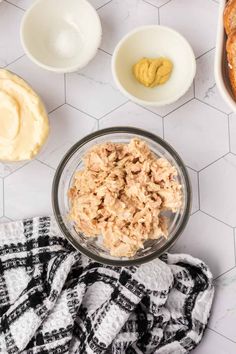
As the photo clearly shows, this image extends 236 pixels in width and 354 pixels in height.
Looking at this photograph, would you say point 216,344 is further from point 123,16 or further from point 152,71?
point 123,16

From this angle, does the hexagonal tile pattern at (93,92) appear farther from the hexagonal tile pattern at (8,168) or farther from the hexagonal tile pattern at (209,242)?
the hexagonal tile pattern at (209,242)

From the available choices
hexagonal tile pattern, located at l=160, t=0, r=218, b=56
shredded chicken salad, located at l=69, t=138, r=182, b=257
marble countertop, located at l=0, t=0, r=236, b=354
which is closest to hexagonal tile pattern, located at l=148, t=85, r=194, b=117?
marble countertop, located at l=0, t=0, r=236, b=354

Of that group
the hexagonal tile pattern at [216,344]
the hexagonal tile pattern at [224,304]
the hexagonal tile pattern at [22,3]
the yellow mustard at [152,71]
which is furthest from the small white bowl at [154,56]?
the hexagonal tile pattern at [216,344]

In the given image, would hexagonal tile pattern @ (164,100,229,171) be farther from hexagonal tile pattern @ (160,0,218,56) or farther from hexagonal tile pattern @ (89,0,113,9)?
hexagonal tile pattern @ (89,0,113,9)

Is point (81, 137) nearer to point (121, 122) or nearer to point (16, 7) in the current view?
point (121, 122)

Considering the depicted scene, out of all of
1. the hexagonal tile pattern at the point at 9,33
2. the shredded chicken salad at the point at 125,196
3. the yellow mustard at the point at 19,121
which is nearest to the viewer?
the shredded chicken salad at the point at 125,196

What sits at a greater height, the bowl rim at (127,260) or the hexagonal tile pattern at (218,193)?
the bowl rim at (127,260)
